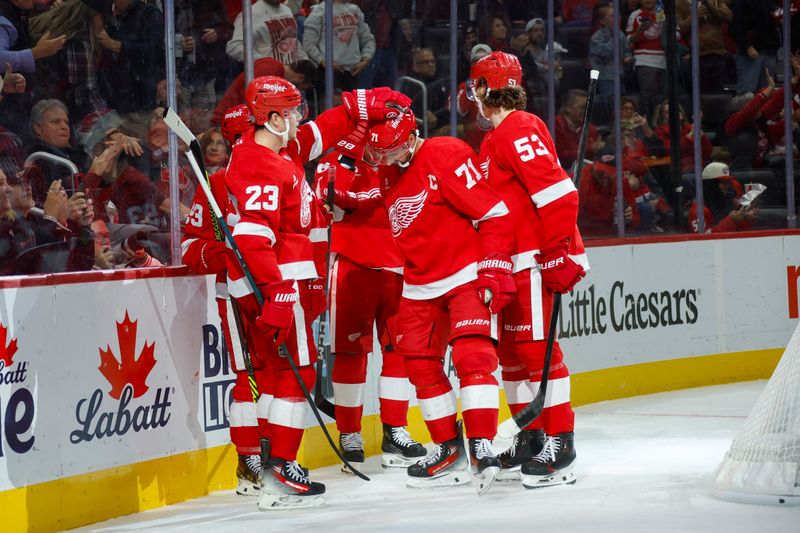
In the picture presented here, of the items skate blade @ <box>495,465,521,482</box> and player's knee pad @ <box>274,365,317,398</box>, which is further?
skate blade @ <box>495,465,521,482</box>

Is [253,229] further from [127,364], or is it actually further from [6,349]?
[6,349]

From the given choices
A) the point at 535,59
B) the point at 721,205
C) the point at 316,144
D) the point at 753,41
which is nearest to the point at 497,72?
the point at 316,144

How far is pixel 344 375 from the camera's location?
484 centimetres

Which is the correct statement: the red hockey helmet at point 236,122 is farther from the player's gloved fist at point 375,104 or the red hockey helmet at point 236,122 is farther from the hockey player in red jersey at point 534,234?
the hockey player in red jersey at point 534,234

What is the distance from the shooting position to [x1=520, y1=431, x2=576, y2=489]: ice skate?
4.35m

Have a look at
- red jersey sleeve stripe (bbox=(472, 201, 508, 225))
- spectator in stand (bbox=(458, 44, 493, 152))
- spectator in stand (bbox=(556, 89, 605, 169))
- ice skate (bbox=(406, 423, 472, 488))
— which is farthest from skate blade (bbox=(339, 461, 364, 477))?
spectator in stand (bbox=(556, 89, 605, 169))

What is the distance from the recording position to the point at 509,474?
4574 mm

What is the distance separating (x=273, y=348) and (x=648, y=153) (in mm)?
3957

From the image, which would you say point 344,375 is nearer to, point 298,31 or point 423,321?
point 423,321

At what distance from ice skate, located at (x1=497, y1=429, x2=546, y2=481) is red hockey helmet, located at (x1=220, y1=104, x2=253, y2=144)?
1469 mm

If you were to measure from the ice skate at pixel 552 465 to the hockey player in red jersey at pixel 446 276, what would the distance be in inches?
8.6

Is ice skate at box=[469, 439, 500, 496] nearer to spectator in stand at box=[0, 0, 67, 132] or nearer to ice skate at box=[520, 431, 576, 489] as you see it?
ice skate at box=[520, 431, 576, 489]

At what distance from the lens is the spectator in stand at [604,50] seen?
24.0 feet

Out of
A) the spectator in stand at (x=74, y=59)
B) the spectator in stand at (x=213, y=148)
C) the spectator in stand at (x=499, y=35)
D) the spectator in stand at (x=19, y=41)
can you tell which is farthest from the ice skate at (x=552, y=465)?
the spectator in stand at (x=499, y=35)
